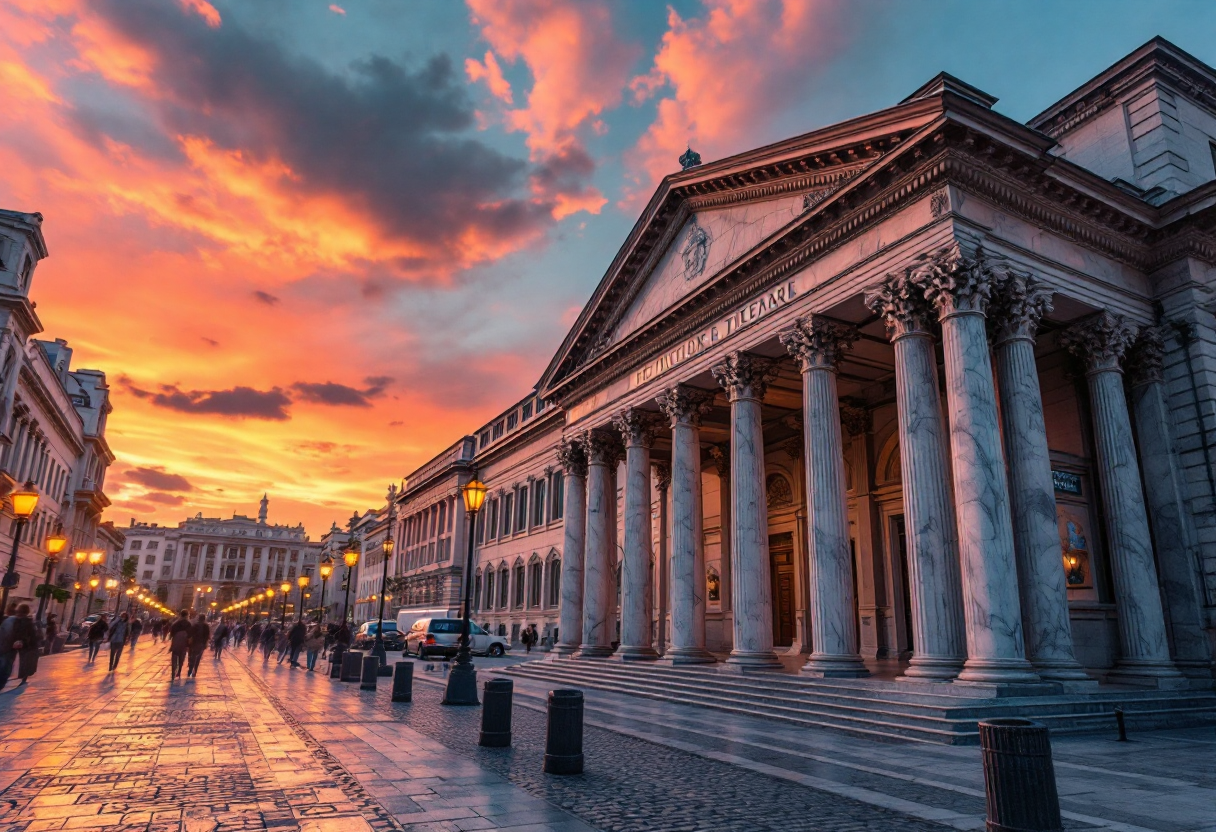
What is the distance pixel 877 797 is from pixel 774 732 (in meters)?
5.08

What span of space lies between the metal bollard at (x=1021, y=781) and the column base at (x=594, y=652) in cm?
2003

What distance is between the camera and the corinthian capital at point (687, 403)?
2225cm

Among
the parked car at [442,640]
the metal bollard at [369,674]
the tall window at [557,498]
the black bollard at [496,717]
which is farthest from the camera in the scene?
the tall window at [557,498]

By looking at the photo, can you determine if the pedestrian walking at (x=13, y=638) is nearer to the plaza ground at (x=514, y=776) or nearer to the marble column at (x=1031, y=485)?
the plaza ground at (x=514, y=776)

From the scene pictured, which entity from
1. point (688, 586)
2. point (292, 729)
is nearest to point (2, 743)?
point (292, 729)

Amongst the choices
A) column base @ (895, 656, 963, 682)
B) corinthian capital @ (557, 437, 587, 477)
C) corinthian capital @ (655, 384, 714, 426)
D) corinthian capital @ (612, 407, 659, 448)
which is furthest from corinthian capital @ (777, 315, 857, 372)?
corinthian capital @ (557, 437, 587, 477)

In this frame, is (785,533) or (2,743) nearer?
(2,743)

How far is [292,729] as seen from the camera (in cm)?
1201

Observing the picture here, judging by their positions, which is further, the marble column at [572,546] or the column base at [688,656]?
the marble column at [572,546]

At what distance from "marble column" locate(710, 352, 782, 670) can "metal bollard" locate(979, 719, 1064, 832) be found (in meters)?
11.8

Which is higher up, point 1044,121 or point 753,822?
point 1044,121

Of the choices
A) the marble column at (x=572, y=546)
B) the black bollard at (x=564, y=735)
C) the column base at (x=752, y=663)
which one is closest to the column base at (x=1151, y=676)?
the column base at (x=752, y=663)

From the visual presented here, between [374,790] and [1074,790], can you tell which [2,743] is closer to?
[374,790]

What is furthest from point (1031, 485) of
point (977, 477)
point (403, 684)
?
point (403, 684)
